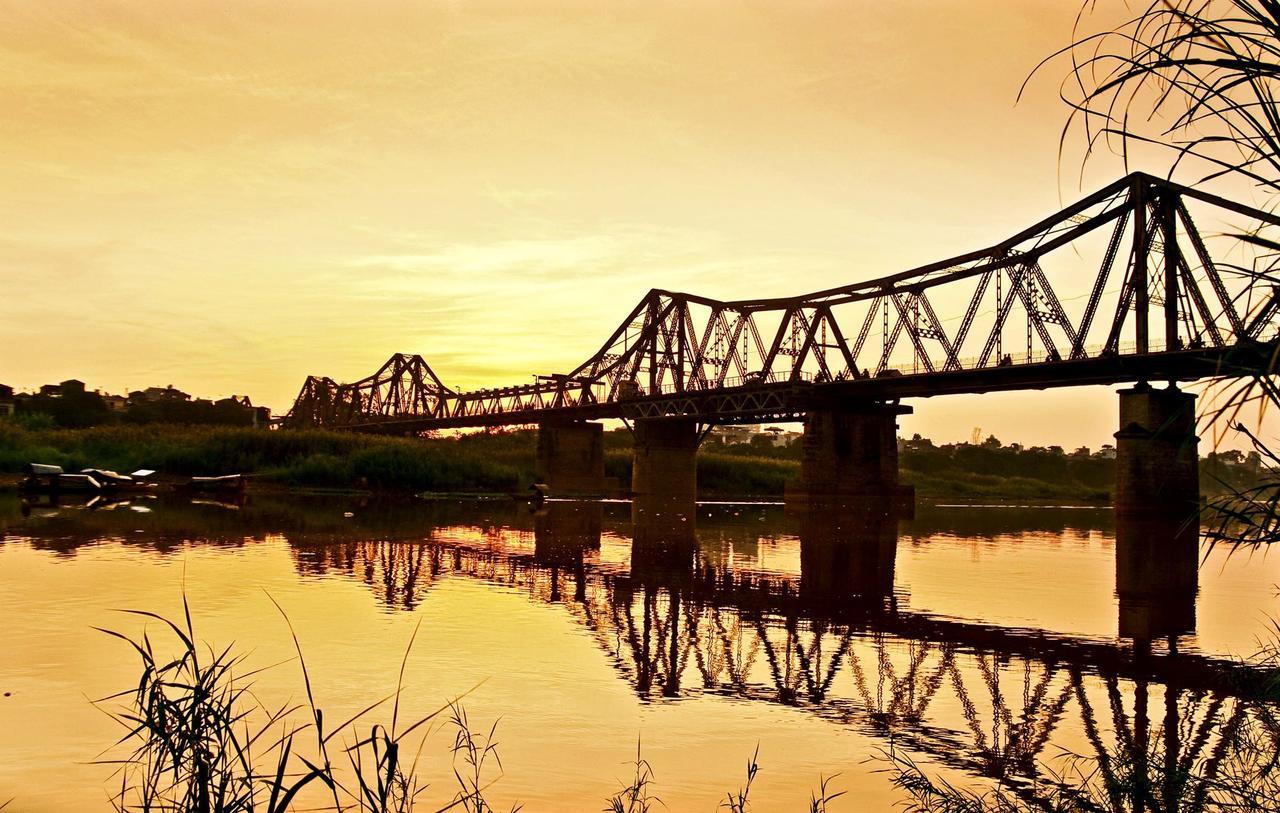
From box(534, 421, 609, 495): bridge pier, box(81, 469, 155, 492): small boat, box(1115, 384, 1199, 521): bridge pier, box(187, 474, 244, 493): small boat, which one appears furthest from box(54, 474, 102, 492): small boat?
box(1115, 384, 1199, 521): bridge pier

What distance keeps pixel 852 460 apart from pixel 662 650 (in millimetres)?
53806

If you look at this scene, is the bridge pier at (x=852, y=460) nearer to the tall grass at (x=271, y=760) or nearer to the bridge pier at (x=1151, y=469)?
the bridge pier at (x=1151, y=469)

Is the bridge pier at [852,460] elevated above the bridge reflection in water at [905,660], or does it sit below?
above

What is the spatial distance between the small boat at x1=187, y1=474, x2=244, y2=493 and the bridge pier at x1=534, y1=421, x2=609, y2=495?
108 ft

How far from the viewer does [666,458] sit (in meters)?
75.9

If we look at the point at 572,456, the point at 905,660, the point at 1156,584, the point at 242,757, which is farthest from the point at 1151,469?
the point at 572,456

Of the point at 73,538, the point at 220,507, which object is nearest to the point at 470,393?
the point at 220,507

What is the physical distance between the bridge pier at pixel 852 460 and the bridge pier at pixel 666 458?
1175cm

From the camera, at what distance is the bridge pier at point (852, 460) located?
205 ft

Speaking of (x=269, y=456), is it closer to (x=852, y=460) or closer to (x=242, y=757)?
(x=852, y=460)

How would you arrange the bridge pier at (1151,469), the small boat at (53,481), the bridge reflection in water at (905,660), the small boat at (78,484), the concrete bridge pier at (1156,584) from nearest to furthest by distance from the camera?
the bridge reflection in water at (905,660)
the concrete bridge pier at (1156,584)
the small boat at (53,481)
the small boat at (78,484)
the bridge pier at (1151,469)

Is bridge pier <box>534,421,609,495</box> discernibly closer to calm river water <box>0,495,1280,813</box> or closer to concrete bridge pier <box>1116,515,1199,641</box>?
concrete bridge pier <box>1116,515,1199,641</box>

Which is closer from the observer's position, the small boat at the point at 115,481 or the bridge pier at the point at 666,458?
the small boat at the point at 115,481

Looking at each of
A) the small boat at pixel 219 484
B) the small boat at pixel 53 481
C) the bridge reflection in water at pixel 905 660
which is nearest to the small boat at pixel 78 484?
the small boat at pixel 53 481
